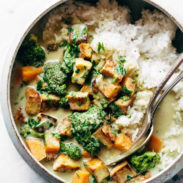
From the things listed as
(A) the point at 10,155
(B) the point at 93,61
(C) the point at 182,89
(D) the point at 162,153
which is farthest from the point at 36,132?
(C) the point at 182,89

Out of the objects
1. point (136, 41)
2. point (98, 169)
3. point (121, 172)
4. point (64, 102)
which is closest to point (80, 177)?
point (98, 169)

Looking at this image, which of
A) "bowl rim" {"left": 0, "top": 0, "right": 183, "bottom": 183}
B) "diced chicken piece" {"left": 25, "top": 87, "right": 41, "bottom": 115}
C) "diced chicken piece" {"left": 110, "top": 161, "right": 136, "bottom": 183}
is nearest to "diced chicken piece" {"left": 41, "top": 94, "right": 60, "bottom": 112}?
"diced chicken piece" {"left": 25, "top": 87, "right": 41, "bottom": 115}

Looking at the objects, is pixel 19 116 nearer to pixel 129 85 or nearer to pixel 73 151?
pixel 73 151

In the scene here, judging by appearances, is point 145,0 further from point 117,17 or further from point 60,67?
point 60,67

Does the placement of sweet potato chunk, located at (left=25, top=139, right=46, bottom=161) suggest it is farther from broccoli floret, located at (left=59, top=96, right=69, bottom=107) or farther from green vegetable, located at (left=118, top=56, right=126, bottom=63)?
green vegetable, located at (left=118, top=56, right=126, bottom=63)

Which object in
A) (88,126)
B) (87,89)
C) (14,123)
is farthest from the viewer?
(87,89)

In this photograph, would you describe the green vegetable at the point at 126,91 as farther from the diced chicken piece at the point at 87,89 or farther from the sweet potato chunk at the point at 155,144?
the sweet potato chunk at the point at 155,144
